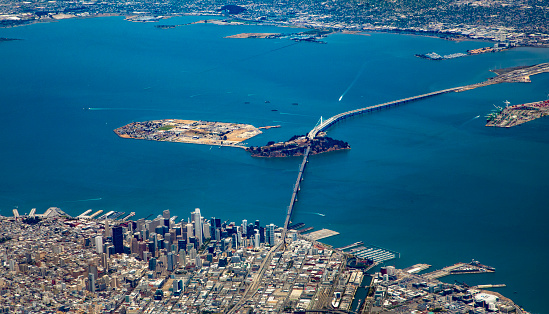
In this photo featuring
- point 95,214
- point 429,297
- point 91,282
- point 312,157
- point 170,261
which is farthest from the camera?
point 312,157

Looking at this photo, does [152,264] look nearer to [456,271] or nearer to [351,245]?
[351,245]

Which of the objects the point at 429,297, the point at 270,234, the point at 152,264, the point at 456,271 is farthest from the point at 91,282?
the point at 456,271

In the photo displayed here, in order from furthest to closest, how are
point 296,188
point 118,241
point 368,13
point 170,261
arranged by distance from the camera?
point 368,13, point 296,188, point 118,241, point 170,261

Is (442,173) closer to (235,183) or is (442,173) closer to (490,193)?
(490,193)

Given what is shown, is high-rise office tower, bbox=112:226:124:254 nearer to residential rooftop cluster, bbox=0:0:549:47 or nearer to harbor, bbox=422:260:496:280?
harbor, bbox=422:260:496:280

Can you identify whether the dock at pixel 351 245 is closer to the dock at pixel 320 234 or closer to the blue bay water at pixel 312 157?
the blue bay water at pixel 312 157

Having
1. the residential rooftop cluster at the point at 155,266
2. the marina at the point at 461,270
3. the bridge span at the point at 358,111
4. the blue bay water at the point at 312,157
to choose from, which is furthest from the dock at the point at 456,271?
the bridge span at the point at 358,111
